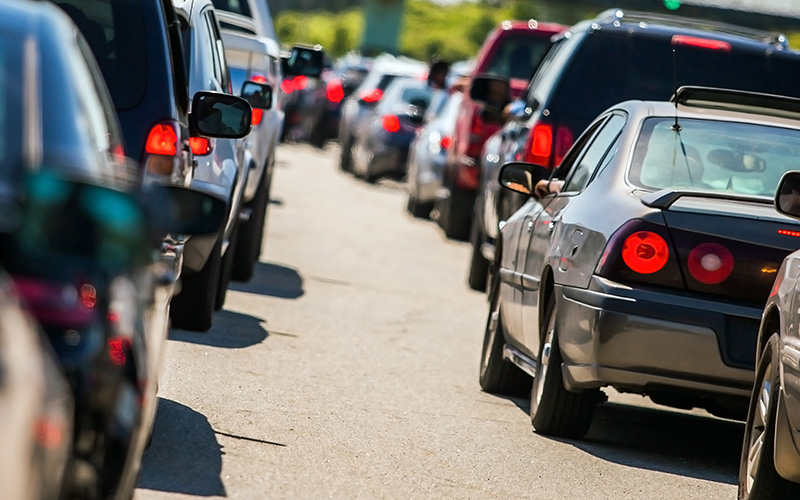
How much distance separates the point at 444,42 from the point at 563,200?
114468 mm

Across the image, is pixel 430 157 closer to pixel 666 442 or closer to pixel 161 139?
pixel 666 442

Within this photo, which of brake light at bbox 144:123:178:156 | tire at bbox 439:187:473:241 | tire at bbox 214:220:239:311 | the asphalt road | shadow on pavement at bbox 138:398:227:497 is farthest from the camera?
tire at bbox 439:187:473:241

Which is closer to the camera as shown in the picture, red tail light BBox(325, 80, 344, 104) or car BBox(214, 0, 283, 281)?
car BBox(214, 0, 283, 281)

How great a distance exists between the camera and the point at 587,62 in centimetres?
1176

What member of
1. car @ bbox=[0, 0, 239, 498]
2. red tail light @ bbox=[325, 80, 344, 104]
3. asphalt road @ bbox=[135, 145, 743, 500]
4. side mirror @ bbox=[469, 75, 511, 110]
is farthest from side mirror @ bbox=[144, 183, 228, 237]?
red tail light @ bbox=[325, 80, 344, 104]

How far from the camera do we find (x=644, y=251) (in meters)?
7.51

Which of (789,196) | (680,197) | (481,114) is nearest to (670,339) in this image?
(680,197)

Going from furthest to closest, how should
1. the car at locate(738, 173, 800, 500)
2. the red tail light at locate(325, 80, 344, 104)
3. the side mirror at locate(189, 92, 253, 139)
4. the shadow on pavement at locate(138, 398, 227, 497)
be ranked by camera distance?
the red tail light at locate(325, 80, 344, 104) → the side mirror at locate(189, 92, 253, 139) → the shadow on pavement at locate(138, 398, 227, 497) → the car at locate(738, 173, 800, 500)

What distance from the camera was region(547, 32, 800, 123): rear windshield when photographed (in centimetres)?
1174

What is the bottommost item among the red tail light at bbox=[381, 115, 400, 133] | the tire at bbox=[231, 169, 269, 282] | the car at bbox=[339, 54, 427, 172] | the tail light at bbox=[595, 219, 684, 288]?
the car at bbox=[339, 54, 427, 172]

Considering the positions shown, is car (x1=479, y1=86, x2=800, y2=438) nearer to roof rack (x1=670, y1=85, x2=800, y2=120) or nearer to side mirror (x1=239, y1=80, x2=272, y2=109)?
roof rack (x1=670, y1=85, x2=800, y2=120)

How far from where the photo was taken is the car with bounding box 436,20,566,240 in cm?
1664

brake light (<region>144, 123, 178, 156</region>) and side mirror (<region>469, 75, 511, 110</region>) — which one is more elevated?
brake light (<region>144, 123, 178, 156</region>)

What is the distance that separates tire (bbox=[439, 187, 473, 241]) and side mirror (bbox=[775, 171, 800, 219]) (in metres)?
11.4
